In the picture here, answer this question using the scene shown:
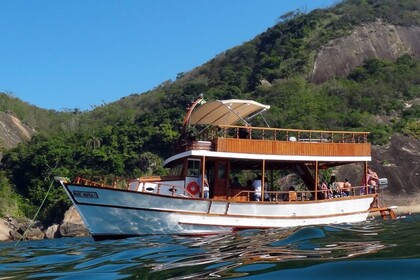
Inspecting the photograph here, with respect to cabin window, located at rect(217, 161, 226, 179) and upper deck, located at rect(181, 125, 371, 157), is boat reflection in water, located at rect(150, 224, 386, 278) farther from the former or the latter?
cabin window, located at rect(217, 161, 226, 179)

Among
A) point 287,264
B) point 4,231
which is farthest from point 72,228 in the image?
point 287,264

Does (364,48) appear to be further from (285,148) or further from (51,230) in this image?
(285,148)

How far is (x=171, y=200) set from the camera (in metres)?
13.5

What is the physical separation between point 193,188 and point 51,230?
21.8 metres

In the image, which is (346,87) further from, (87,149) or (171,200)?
(171,200)

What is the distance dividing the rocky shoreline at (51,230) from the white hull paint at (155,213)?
1964 cm

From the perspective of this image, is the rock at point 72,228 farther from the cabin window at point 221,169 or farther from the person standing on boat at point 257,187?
the person standing on boat at point 257,187

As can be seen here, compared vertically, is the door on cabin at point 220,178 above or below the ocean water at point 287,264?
above

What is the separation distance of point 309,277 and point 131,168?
4169 centimetres

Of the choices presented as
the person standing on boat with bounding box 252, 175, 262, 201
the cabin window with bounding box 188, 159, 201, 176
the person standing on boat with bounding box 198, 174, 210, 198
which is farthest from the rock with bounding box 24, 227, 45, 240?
the person standing on boat with bounding box 252, 175, 262, 201

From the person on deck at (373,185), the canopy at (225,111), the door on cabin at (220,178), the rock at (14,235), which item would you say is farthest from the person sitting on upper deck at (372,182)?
the rock at (14,235)

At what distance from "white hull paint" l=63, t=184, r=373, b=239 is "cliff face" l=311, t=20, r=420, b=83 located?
45.5m

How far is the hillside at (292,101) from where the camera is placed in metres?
43.1

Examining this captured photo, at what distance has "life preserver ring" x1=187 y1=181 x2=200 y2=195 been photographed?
1494cm
